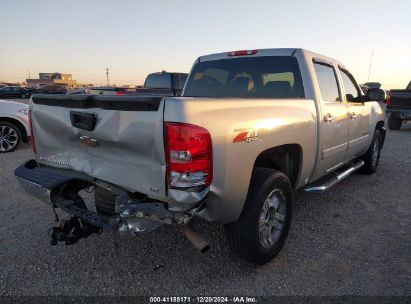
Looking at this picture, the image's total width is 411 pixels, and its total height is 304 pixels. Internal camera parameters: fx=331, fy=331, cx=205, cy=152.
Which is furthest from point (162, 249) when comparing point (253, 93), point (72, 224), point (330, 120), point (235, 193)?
point (330, 120)

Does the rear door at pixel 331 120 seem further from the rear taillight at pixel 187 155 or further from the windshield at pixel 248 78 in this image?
the rear taillight at pixel 187 155

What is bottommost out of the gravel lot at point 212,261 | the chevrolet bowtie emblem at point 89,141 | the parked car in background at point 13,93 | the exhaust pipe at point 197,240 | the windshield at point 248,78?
the parked car in background at point 13,93

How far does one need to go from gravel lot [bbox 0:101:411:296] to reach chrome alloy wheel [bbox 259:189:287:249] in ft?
0.76

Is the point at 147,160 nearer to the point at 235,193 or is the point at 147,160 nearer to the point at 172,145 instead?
the point at 172,145

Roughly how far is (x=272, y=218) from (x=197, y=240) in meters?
0.94

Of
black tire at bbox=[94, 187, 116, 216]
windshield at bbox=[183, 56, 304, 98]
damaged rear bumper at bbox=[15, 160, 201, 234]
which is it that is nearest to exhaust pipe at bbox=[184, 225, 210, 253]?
damaged rear bumper at bbox=[15, 160, 201, 234]

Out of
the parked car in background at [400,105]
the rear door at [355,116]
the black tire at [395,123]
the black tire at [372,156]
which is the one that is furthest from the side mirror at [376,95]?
the black tire at [395,123]

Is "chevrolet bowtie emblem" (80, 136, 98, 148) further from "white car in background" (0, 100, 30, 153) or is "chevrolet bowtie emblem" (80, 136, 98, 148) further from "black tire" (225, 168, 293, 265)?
"white car in background" (0, 100, 30, 153)

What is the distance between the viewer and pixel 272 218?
304cm

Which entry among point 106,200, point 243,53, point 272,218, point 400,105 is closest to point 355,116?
point 243,53

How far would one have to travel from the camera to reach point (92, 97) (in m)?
2.56

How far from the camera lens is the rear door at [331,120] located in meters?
3.71

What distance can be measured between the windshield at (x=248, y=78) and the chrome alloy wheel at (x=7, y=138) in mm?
5490

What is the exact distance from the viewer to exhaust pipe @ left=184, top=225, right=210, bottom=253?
2.35 m
